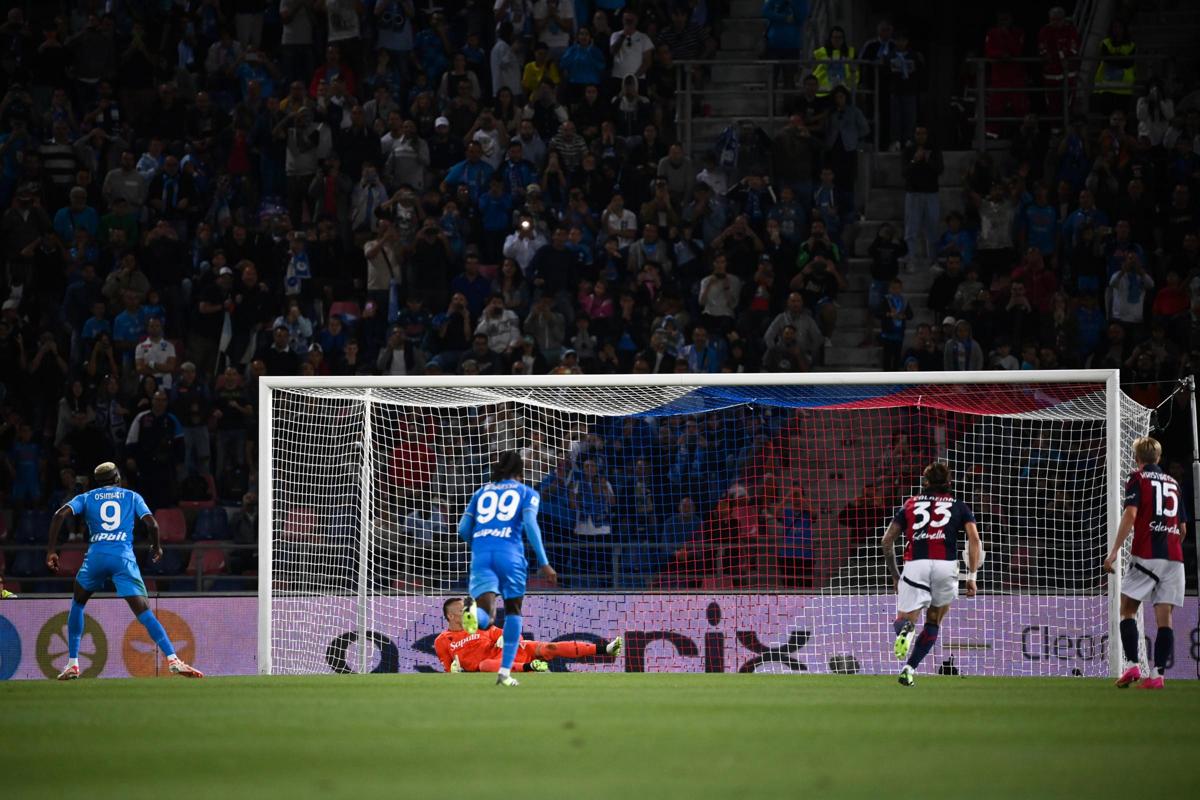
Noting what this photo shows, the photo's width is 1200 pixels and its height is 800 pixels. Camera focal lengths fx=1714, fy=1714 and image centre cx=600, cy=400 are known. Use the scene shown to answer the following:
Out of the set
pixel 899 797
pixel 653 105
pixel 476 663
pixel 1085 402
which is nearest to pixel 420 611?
pixel 476 663

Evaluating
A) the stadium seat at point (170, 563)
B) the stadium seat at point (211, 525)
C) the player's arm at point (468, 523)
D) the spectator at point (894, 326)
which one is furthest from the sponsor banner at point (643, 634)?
Result: the spectator at point (894, 326)

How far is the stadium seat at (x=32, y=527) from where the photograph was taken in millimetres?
20328

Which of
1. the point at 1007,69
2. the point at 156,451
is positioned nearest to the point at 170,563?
the point at 156,451

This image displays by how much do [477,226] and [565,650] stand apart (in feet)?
25.2

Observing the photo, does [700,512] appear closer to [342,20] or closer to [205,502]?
[205,502]

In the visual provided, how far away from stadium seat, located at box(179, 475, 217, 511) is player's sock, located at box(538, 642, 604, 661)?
524 centimetres

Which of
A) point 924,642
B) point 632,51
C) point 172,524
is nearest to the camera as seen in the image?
point 924,642

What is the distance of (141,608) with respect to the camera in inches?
630

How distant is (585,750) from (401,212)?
14820 mm

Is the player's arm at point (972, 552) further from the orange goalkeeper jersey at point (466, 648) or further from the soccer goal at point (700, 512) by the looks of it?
the orange goalkeeper jersey at point (466, 648)

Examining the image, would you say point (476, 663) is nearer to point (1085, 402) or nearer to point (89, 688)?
point (89, 688)

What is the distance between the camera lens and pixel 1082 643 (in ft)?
57.4

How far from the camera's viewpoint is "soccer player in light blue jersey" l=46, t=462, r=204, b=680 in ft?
52.3

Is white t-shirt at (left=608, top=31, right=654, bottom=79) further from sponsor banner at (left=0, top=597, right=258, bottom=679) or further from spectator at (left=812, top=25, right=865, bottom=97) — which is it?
sponsor banner at (left=0, top=597, right=258, bottom=679)
